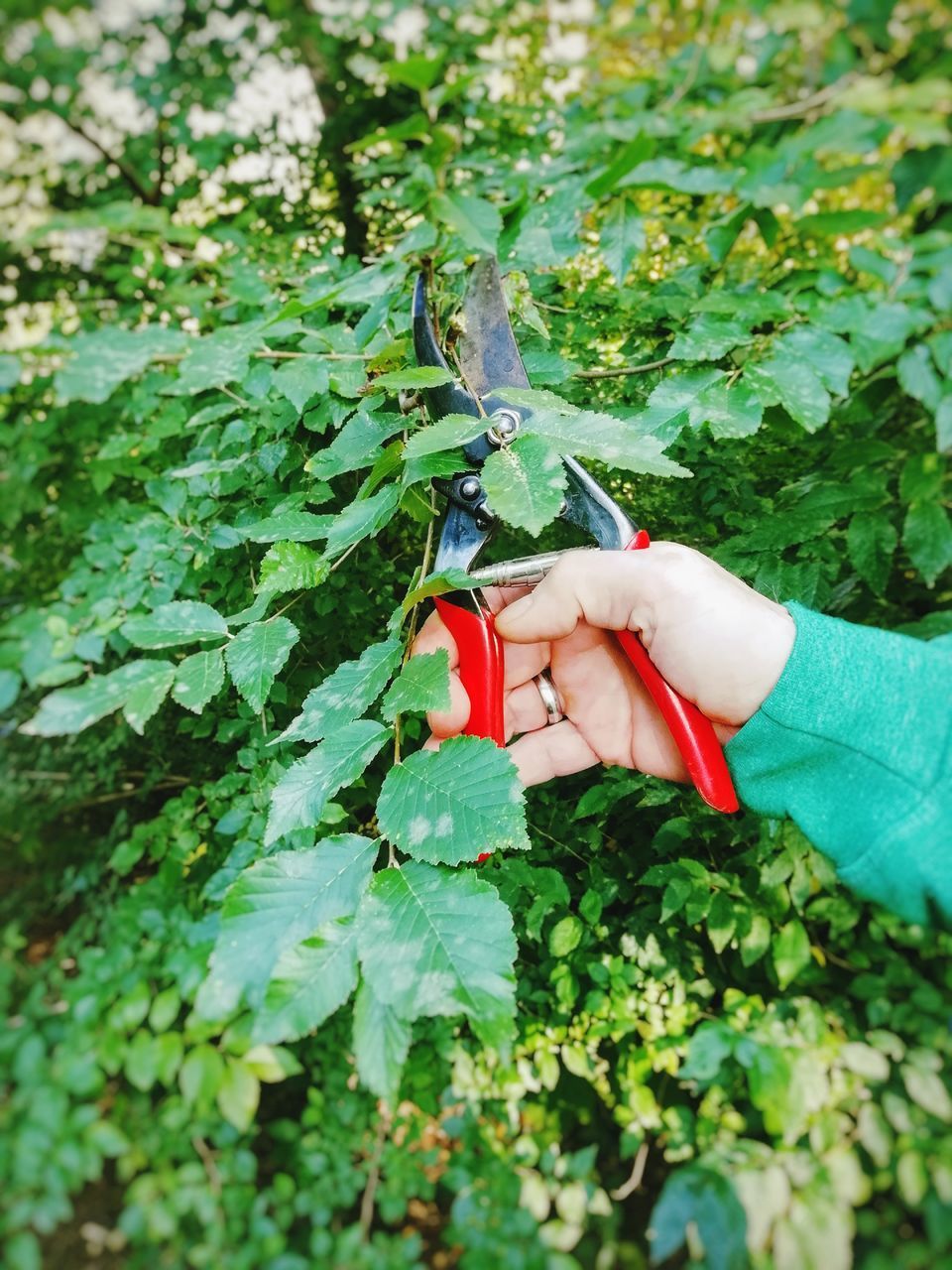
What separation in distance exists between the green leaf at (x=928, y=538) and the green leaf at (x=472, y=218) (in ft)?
2.84

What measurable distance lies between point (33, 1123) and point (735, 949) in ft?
4.85

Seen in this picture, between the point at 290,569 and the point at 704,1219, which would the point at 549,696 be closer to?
the point at 290,569

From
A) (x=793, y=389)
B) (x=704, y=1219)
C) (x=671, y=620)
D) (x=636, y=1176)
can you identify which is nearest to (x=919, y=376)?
(x=793, y=389)

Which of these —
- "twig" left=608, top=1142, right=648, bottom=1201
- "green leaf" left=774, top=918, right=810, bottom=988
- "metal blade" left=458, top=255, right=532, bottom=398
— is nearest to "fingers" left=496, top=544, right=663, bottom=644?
"metal blade" left=458, top=255, right=532, bottom=398

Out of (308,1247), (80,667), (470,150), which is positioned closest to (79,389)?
(80,667)

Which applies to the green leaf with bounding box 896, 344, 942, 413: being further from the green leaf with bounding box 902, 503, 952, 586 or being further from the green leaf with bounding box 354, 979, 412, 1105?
the green leaf with bounding box 354, 979, 412, 1105

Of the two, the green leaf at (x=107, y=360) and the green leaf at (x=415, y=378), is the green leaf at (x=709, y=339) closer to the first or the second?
the green leaf at (x=415, y=378)

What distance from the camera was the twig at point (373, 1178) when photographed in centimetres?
162

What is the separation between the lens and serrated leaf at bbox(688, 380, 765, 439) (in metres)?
0.94

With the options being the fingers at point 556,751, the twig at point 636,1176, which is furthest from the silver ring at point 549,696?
the twig at point 636,1176

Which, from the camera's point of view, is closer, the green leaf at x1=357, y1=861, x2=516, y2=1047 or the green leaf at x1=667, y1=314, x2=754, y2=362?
the green leaf at x1=357, y1=861, x2=516, y2=1047

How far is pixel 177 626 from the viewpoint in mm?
954

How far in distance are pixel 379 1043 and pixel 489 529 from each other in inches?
24.9

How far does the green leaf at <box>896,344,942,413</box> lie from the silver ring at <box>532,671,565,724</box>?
79cm
